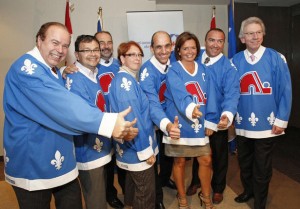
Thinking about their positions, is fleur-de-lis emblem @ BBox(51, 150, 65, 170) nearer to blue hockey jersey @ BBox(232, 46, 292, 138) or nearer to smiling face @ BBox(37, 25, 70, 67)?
smiling face @ BBox(37, 25, 70, 67)

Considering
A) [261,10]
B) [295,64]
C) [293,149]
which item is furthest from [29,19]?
[295,64]

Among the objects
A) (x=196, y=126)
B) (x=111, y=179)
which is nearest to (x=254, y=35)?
(x=196, y=126)

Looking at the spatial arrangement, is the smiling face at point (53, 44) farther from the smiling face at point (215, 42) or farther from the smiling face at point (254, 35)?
the smiling face at point (254, 35)

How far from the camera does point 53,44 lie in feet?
4.66

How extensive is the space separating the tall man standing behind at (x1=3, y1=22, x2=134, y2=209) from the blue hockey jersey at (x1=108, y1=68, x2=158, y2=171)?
413mm

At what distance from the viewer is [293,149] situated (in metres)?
4.19

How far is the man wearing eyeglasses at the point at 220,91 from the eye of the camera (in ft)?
7.09

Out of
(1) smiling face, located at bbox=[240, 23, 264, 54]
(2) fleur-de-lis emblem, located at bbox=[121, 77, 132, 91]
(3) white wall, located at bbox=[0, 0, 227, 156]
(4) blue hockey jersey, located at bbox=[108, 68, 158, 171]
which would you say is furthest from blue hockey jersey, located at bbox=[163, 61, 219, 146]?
(3) white wall, located at bbox=[0, 0, 227, 156]

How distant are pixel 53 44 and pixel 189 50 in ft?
3.70

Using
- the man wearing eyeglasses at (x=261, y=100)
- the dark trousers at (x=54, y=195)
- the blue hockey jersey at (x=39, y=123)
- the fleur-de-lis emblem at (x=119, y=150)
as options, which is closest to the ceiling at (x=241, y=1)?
the man wearing eyeglasses at (x=261, y=100)

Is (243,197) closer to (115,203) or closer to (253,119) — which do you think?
(253,119)

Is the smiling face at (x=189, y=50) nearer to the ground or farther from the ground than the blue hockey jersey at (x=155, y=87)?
farther from the ground

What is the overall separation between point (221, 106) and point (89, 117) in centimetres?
145

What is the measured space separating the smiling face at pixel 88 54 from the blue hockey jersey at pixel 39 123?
0.42 meters
